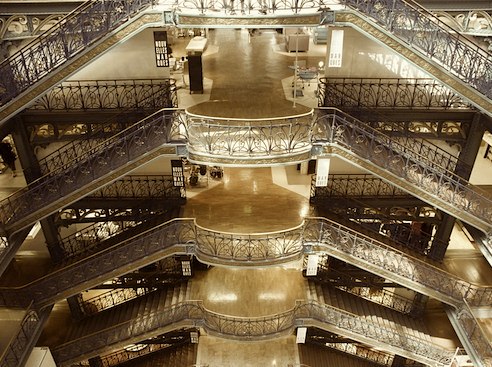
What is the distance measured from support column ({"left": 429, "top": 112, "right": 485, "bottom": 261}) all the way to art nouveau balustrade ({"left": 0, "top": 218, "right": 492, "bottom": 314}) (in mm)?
1381

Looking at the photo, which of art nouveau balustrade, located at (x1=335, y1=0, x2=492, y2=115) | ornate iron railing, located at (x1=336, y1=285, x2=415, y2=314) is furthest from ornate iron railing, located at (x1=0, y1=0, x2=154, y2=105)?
ornate iron railing, located at (x1=336, y1=285, x2=415, y2=314)

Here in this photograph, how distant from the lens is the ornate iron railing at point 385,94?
11.9 metres

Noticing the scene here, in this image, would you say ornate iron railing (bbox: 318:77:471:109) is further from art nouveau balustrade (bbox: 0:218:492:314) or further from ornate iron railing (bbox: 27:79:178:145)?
ornate iron railing (bbox: 27:79:178:145)

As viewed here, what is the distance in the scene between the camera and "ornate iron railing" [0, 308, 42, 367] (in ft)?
35.3

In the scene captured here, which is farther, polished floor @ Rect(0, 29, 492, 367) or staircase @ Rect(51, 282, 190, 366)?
staircase @ Rect(51, 282, 190, 366)

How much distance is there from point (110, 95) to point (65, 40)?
309 cm

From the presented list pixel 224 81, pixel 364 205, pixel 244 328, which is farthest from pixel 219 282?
pixel 224 81

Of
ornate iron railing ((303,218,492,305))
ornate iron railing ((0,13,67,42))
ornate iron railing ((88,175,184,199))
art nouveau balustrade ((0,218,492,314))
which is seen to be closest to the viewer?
ornate iron railing ((0,13,67,42))

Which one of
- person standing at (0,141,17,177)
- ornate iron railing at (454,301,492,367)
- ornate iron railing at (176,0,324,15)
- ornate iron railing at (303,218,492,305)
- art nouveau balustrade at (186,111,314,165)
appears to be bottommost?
ornate iron railing at (454,301,492,367)

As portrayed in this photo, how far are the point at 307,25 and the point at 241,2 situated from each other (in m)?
1.34

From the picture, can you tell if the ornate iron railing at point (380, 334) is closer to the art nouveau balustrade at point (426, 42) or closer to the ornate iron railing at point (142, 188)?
the ornate iron railing at point (142, 188)

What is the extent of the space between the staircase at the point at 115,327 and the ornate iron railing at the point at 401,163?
6787 millimetres

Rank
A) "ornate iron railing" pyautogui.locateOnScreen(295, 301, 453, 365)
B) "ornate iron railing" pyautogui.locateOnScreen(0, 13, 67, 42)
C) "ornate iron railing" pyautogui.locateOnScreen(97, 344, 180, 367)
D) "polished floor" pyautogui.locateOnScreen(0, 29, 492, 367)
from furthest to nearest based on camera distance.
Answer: "ornate iron railing" pyautogui.locateOnScreen(97, 344, 180, 367), "ornate iron railing" pyautogui.locateOnScreen(295, 301, 453, 365), "polished floor" pyautogui.locateOnScreen(0, 29, 492, 367), "ornate iron railing" pyautogui.locateOnScreen(0, 13, 67, 42)

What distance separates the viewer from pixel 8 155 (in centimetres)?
1547
